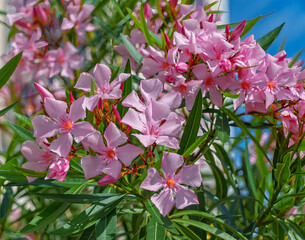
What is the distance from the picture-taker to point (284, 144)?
888mm

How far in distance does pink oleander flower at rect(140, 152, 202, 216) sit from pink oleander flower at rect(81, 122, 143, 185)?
0.16ft

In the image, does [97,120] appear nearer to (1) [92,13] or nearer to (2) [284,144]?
(2) [284,144]

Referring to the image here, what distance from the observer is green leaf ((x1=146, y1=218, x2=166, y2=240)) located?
2.32ft

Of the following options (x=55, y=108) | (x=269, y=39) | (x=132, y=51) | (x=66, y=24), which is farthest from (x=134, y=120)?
(x=66, y=24)

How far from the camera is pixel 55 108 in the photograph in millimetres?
663

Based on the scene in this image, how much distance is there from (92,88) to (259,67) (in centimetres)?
37

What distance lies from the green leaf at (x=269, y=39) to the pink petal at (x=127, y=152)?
498 mm

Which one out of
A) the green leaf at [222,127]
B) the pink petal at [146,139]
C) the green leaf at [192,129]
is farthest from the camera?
the green leaf at [222,127]

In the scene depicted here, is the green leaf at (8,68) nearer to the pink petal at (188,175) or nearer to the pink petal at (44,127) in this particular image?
the pink petal at (44,127)

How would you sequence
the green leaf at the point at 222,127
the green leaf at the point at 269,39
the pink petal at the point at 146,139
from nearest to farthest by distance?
the pink petal at the point at 146,139 → the green leaf at the point at 222,127 → the green leaf at the point at 269,39

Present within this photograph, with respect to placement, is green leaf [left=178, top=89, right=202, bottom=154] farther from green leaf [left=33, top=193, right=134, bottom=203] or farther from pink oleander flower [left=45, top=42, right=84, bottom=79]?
pink oleander flower [left=45, top=42, right=84, bottom=79]

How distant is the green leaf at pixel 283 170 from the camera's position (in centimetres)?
77

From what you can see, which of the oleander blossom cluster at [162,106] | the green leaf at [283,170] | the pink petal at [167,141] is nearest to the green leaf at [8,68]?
the oleander blossom cluster at [162,106]

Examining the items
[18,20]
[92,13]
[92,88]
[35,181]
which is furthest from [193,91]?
[18,20]
